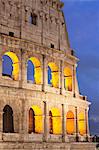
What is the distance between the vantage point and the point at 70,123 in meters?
35.4

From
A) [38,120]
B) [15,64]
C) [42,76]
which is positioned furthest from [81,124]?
[15,64]

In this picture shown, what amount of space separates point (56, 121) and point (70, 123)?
8.18 ft

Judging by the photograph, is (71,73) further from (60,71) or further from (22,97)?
(22,97)

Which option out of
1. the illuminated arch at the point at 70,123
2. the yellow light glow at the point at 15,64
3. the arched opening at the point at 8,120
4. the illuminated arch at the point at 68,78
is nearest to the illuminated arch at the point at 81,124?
the illuminated arch at the point at 70,123

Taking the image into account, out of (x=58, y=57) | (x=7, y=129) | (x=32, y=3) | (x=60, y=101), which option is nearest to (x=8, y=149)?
(x=7, y=129)

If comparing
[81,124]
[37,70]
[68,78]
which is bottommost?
[81,124]

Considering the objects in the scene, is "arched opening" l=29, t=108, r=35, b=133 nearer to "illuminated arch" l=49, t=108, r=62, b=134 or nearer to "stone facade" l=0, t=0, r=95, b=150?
"illuminated arch" l=49, t=108, r=62, b=134

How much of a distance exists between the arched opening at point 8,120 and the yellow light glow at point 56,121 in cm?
353

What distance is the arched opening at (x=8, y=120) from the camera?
31245mm

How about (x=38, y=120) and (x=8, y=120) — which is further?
(x=8, y=120)

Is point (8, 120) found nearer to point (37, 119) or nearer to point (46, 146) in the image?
point (37, 119)

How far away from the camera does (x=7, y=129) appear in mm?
31266

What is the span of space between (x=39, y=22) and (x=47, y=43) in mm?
1829

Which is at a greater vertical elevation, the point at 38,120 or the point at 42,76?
the point at 42,76
